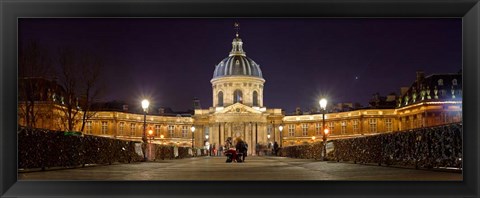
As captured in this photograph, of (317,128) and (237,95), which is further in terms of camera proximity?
(237,95)

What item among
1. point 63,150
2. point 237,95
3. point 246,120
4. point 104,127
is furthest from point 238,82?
point 63,150

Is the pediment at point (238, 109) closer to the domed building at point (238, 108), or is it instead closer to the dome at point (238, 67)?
the domed building at point (238, 108)

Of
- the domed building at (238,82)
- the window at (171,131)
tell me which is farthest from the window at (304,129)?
the window at (171,131)

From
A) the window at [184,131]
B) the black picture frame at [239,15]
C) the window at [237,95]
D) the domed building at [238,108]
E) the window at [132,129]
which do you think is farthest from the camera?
the window at [237,95]

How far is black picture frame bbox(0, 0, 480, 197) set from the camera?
37.3 feet

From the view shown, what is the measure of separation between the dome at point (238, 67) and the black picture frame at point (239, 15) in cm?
10219

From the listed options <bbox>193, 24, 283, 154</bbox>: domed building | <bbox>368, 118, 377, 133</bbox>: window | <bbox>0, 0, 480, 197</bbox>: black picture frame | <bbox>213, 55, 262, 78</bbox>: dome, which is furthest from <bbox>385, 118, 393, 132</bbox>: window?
<bbox>0, 0, 480, 197</bbox>: black picture frame

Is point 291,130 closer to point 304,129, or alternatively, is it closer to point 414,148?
point 304,129

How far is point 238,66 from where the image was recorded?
379ft

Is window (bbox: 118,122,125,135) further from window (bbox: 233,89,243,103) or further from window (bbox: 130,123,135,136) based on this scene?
window (bbox: 233,89,243,103)

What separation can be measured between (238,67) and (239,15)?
342 ft

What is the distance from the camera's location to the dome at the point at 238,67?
115000 mm
